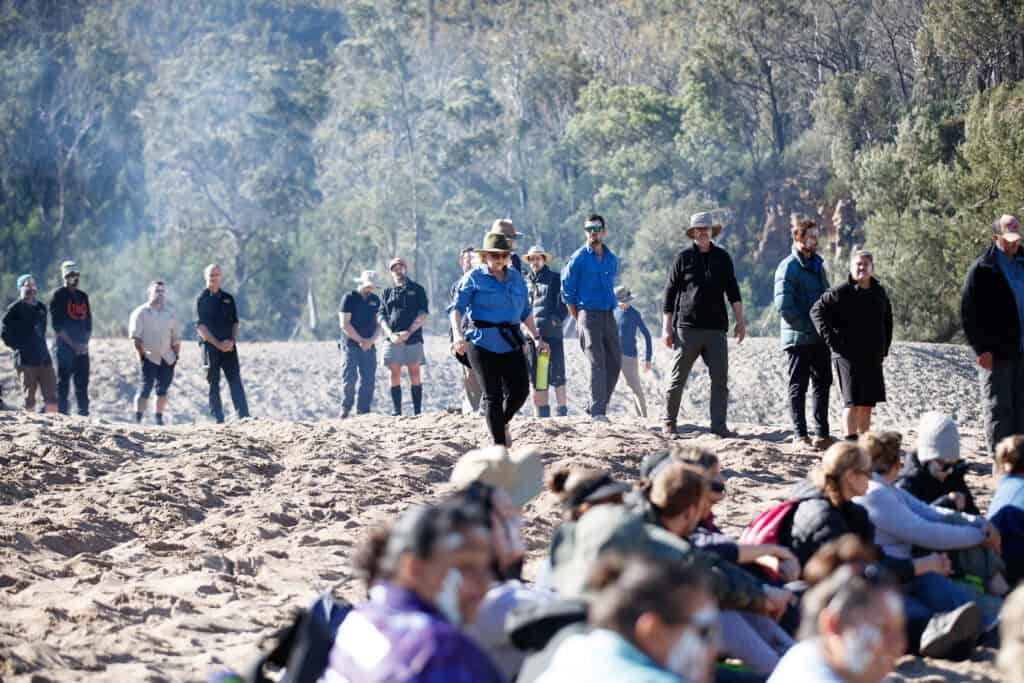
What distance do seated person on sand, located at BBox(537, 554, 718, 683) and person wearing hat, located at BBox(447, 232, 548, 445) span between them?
5.99 metres

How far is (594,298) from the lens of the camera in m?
11.1

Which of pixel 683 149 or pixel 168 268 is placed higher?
pixel 683 149

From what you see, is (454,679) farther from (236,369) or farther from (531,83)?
(531,83)

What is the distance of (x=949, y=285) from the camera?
25.0 meters

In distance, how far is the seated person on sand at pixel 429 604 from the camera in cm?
303

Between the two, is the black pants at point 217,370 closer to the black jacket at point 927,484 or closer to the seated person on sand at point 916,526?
the black jacket at point 927,484

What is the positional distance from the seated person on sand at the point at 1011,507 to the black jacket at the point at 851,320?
10.2ft

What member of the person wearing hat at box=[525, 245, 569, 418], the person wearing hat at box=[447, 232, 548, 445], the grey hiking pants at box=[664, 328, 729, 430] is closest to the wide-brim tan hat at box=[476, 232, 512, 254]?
the person wearing hat at box=[447, 232, 548, 445]

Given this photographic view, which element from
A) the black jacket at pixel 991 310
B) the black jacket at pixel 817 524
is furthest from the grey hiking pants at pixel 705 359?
the black jacket at pixel 817 524

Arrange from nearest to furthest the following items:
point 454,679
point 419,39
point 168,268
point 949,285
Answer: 1. point 454,679
2. point 949,285
3. point 168,268
4. point 419,39

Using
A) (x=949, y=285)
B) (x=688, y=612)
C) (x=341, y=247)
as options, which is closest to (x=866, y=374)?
(x=688, y=612)

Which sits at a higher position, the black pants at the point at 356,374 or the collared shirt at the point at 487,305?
the collared shirt at the point at 487,305

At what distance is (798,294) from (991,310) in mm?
1533

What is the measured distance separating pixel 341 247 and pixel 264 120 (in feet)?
16.7
